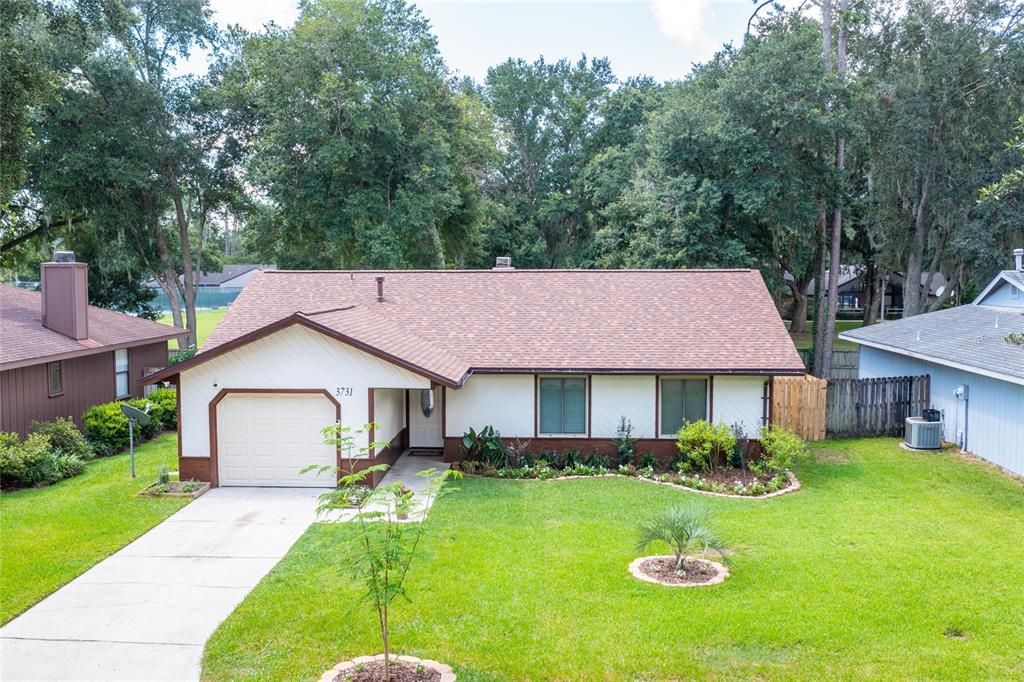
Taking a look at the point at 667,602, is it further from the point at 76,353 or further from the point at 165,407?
the point at 165,407

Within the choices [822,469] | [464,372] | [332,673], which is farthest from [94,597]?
[822,469]

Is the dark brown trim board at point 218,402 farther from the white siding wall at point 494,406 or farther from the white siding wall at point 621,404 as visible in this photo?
the white siding wall at point 621,404

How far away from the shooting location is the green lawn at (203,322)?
44.6 metres

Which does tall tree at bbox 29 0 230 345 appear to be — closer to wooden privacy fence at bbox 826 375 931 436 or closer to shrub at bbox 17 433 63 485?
shrub at bbox 17 433 63 485

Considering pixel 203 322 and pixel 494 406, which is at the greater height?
pixel 203 322

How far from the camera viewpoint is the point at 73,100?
1089 inches

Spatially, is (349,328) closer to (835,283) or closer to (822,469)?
(822,469)

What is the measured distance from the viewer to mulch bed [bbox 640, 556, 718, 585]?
360 inches

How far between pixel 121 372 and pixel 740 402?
52.0 ft

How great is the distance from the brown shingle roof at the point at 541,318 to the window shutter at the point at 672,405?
0.55 meters

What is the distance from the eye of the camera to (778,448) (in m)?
14.4

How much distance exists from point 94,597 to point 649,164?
24007 millimetres

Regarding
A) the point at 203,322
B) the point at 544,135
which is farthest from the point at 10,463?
the point at 203,322

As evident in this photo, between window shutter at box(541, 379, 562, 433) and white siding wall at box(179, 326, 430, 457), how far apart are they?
3.22m
